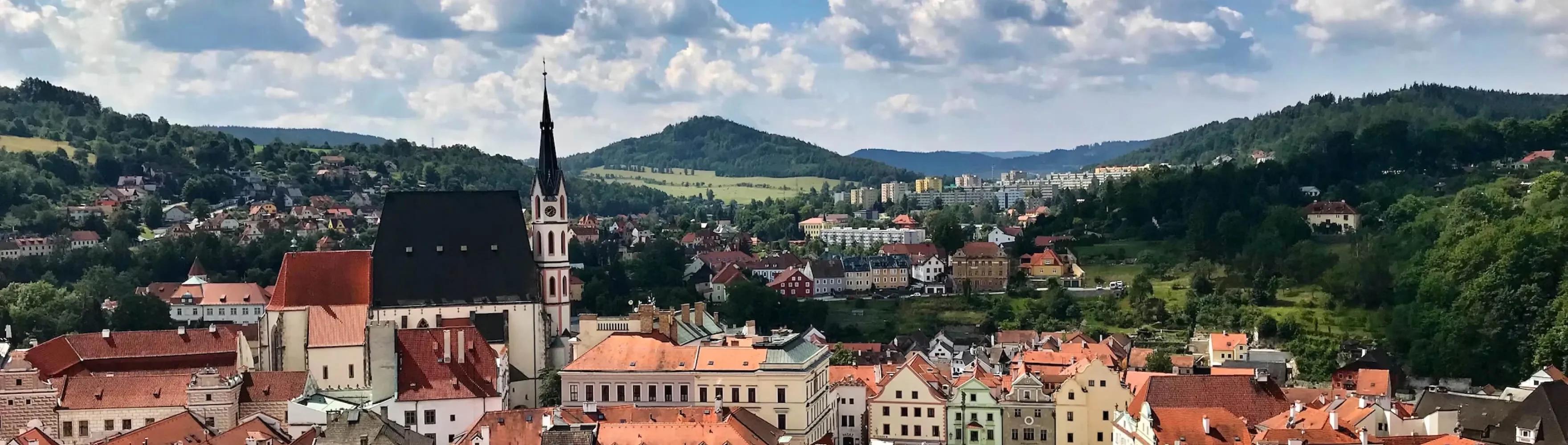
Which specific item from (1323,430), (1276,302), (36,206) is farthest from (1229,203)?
(36,206)

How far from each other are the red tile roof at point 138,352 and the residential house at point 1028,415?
2995 cm

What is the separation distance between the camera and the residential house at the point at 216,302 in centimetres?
11038

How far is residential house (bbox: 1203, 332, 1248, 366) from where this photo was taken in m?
85.2

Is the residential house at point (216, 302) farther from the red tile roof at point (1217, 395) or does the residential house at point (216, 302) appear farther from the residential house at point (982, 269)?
the red tile roof at point (1217, 395)

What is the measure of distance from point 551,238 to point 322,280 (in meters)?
9.75

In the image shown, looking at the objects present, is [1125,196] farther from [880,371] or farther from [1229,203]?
[880,371]

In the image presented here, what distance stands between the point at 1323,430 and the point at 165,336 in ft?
144

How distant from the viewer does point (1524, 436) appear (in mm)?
56000

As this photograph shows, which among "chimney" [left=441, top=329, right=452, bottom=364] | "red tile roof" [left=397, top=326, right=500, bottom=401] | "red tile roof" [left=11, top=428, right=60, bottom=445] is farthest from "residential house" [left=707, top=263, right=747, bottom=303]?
"red tile roof" [left=11, top=428, right=60, bottom=445]

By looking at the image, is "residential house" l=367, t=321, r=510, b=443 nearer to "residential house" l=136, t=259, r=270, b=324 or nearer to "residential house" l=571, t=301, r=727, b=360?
"residential house" l=571, t=301, r=727, b=360

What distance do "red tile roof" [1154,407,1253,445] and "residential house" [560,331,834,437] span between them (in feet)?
40.0

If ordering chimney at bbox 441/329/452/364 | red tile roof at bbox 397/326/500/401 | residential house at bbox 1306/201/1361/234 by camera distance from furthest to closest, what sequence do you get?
residential house at bbox 1306/201/1361/234
chimney at bbox 441/329/452/364
red tile roof at bbox 397/326/500/401

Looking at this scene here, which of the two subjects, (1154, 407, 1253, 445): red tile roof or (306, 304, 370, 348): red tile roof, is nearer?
(1154, 407, 1253, 445): red tile roof

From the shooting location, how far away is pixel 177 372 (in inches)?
2430
